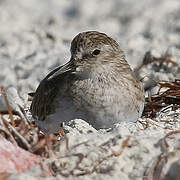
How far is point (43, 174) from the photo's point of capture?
3.24m

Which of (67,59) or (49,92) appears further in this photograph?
(67,59)

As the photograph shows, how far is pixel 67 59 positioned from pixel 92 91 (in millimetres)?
3084

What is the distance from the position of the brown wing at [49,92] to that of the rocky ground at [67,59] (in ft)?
0.83

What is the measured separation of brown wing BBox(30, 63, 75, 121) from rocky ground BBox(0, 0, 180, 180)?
0.25 m

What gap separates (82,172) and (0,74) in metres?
4.66

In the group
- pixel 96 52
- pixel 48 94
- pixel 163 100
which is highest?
pixel 96 52

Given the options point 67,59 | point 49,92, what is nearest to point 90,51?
point 49,92

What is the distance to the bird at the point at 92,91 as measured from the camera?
498 cm

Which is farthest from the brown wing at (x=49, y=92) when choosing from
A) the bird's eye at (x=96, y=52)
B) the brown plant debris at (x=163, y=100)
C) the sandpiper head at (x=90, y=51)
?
the brown plant debris at (x=163, y=100)

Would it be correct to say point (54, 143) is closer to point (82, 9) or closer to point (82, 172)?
point (82, 172)

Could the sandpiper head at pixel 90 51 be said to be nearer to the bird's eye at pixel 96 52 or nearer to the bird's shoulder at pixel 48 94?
the bird's eye at pixel 96 52

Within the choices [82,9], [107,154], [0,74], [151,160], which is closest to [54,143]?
[107,154]

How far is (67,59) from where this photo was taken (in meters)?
8.12

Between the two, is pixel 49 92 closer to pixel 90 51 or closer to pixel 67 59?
pixel 90 51
